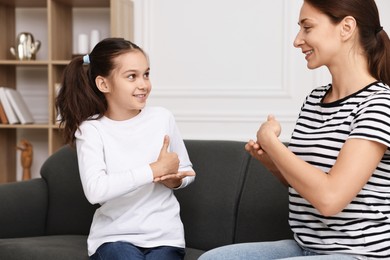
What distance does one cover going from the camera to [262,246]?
1841mm

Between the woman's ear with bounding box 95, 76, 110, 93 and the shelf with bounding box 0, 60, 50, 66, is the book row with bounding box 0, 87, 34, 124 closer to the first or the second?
the shelf with bounding box 0, 60, 50, 66

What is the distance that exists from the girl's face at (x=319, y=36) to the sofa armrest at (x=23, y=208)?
142 cm

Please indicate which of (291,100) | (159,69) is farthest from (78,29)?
(291,100)

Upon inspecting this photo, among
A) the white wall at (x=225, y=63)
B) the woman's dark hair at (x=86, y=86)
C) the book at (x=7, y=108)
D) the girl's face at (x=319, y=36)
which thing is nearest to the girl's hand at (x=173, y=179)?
the woman's dark hair at (x=86, y=86)

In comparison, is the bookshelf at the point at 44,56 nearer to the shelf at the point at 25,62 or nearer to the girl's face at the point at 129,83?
the shelf at the point at 25,62

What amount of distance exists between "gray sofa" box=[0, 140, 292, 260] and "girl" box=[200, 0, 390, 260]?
65 centimetres

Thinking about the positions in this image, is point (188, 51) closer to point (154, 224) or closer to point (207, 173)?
point (207, 173)

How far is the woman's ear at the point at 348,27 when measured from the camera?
174 centimetres

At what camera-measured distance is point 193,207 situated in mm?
2648

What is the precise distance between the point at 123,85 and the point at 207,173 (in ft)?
1.98

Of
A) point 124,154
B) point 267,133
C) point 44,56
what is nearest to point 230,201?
point 124,154

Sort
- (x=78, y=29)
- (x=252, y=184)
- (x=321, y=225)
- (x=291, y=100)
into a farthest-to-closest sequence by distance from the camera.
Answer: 1. (x=78, y=29)
2. (x=291, y=100)
3. (x=252, y=184)
4. (x=321, y=225)

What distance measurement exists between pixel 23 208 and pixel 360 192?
1512mm

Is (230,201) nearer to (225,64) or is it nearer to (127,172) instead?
(127,172)
